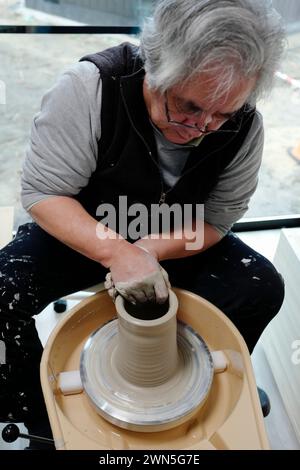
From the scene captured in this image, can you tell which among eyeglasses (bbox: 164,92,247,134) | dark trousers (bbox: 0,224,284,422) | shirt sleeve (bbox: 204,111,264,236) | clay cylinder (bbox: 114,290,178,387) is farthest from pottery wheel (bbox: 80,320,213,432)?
eyeglasses (bbox: 164,92,247,134)

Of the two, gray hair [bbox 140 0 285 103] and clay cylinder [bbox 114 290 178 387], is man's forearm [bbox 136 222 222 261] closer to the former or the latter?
clay cylinder [bbox 114 290 178 387]

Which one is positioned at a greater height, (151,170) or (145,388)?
(151,170)

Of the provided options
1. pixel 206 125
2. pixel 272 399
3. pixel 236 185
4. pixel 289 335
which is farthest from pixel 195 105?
pixel 272 399

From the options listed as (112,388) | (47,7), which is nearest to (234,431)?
(112,388)

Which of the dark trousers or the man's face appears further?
the dark trousers

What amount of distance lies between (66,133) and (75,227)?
0.22 m

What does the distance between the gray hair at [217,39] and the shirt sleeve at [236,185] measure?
28 cm

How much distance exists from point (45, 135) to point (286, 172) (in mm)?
1724

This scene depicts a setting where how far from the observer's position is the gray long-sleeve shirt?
102 centimetres

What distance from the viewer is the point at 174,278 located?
1234 millimetres

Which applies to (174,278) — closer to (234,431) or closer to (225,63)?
(234,431)

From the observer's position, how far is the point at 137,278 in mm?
965

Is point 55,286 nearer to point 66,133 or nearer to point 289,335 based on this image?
point 66,133

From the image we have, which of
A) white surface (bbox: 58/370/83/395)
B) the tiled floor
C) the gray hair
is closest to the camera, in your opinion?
the gray hair
